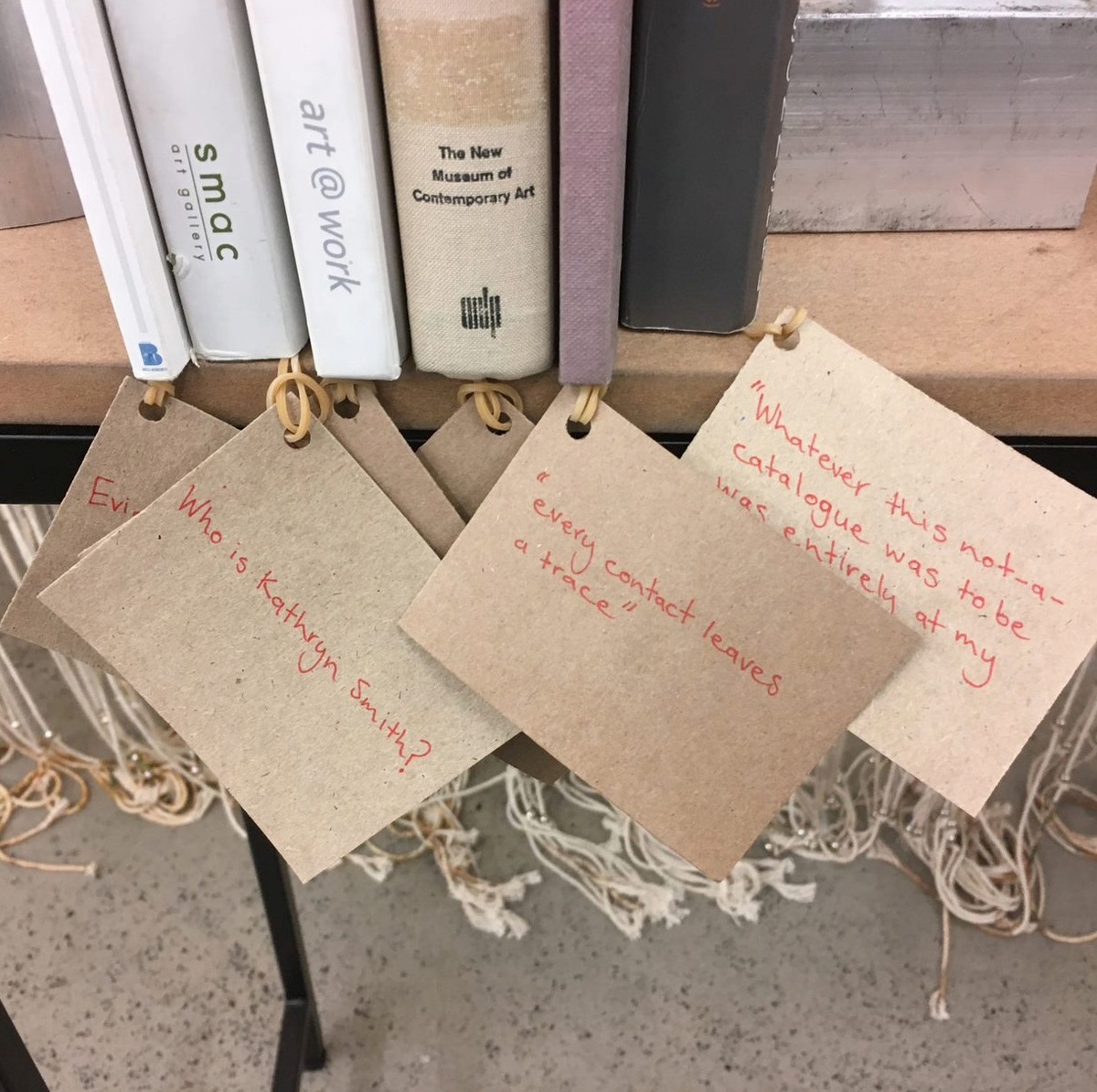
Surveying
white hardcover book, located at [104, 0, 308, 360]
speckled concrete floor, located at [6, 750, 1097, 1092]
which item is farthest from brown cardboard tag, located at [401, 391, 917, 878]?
speckled concrete floor, located at [6, 750, 1097, 1092]

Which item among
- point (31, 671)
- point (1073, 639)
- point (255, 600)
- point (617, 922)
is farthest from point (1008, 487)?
point (31, 671)

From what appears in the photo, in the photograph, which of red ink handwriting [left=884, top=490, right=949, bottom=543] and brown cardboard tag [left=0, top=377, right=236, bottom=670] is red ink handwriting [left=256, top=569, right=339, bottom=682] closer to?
brown cardboard tag [left=0, top=377, right=236, bottom=670]

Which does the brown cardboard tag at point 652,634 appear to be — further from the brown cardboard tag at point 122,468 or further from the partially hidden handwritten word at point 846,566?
the brown cardboard tag at point 122,468

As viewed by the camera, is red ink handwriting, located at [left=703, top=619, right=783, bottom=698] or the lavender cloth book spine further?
red ink handwriting, located at [left=703, top=619, right=783, bottom=698]

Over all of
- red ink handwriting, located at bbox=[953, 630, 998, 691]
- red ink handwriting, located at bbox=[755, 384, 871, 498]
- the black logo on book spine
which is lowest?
red ink handwriting, located at bbox=[953, 630, 998, 691]

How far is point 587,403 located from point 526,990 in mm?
727

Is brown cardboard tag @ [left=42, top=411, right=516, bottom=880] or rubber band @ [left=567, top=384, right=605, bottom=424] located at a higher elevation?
rubber band @ [left=567, top=384, right=605, bottom=424]

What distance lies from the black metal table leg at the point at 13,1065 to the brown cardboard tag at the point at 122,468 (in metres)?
0.25

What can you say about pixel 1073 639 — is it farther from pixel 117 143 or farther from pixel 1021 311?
pixel 117 143

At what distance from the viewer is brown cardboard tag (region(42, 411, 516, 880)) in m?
0.41

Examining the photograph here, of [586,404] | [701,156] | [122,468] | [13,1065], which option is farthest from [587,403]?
[13,1065]

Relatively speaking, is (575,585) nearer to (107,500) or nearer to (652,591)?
(652,591)

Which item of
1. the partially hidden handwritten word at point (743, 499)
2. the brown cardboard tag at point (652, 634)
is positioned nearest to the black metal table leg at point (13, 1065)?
the brown cardboard tag at point (652, 634)

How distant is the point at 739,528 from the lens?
0.39 metres
